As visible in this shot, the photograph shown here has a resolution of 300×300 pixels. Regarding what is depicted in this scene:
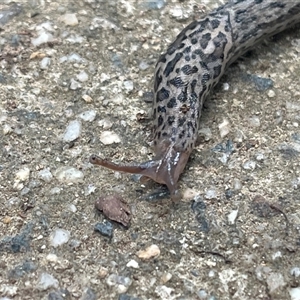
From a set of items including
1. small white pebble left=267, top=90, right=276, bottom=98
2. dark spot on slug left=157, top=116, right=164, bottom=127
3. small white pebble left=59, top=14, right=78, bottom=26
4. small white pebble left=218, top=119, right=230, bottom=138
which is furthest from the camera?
small white pebble left=59, top=14, right=78, bottom=26

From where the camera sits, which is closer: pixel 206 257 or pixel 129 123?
pixel 206 257

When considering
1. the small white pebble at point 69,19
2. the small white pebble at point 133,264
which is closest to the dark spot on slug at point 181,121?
the small white pebble at point 133,264

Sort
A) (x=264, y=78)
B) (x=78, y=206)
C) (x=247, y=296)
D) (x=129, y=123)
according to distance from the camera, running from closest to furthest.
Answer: (x=247, y=296)
(x=78, y=206)
(x=129, y=123)
(x=264, y=78)

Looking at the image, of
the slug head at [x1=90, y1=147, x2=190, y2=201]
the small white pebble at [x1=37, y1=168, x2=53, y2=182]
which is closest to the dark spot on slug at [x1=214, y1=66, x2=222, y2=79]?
the slug head at [x1=90, y1=147, x2=190, y2=201]

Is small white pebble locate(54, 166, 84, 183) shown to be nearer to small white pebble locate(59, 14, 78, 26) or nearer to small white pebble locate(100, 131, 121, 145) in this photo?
small white pebble locate(100, 131, 121, 145)

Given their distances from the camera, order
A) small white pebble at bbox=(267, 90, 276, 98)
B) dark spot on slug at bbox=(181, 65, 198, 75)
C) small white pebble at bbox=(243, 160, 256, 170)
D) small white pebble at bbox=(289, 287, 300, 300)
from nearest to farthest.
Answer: small white pebble at bbox=(289, 287, 300, 300), small white pebble at bbox=(243, 160, 256, 170), dark spot on slug at bbox=(181, 65, 198, 75), small white pebble at bbox=(267, 90, 276, 98)

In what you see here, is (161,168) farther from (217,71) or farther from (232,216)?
(217,71)

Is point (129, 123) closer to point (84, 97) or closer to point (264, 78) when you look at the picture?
point (84, 97)

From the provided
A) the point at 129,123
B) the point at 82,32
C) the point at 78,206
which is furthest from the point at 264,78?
the point at 78,206
